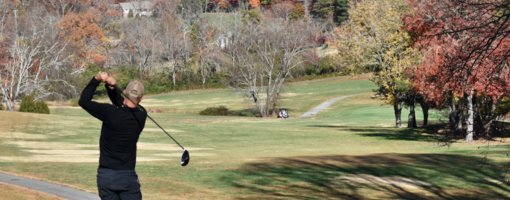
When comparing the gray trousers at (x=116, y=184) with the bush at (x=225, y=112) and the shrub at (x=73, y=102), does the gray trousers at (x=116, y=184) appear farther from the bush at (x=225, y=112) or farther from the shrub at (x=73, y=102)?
the shrub at (x=73, y=102)

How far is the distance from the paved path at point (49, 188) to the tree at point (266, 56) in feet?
238

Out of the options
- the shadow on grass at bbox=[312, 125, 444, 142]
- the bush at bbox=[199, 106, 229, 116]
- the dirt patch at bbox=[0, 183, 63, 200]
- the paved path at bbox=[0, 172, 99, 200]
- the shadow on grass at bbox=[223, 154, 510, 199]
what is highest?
the dirt patch at bbox=[0, 183, 63, 200]

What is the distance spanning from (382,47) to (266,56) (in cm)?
4145

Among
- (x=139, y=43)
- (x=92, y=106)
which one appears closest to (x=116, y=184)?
(x=92, y=106)

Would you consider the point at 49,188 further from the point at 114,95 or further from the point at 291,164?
the point at 291,164

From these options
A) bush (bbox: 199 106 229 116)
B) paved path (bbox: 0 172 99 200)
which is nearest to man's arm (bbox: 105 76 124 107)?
paved path (bbox: 0 172 99 200)

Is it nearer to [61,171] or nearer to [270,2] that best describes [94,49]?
[270,2]

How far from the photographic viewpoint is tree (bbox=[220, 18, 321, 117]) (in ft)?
332

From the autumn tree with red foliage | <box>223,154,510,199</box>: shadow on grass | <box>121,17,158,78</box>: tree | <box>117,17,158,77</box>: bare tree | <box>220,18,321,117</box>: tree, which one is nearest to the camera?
the autumn tree with red foliage

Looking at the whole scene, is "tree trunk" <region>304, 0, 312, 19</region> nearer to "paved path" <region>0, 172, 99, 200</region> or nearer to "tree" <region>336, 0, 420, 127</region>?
"tree" <region>336, 0, 420, 127</region>

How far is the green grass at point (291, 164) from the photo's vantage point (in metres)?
27.1

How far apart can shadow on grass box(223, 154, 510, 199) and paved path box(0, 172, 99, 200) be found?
15.1 feet

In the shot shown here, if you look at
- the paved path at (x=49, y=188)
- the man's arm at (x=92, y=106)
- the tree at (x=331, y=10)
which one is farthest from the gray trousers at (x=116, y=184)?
the tree at (x=331, y=10)

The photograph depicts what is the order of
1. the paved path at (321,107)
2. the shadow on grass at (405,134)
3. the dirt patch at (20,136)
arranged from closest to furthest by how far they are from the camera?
1. the dirt patch at (20,136)
2. the shadow on grass at (405,134)
3. the paved path at (321,107)
